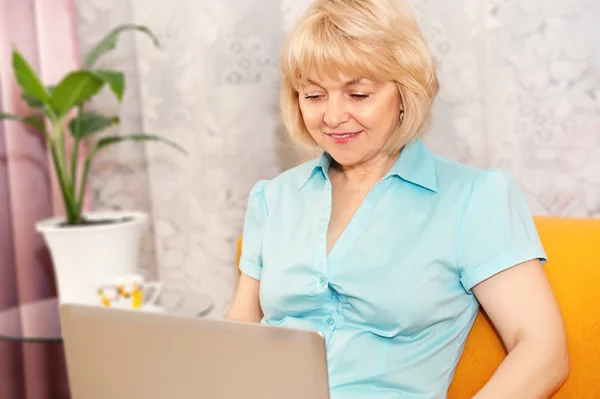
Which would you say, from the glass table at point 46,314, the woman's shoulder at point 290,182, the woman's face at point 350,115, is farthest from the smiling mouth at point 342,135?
the glass table at point 46,314

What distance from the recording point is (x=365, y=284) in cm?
116

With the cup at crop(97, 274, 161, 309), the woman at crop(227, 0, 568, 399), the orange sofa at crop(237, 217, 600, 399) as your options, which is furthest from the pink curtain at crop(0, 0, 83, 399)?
the orange sofa at crop(237, 217, 600, 399)

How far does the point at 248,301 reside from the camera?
1363mm

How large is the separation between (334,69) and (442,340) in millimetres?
442

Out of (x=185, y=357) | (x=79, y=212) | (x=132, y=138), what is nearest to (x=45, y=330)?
(x=79, y=212)

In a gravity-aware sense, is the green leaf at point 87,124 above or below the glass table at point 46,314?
above

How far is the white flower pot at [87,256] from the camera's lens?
1.86 m

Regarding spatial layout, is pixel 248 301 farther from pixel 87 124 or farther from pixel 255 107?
pixel 87 124

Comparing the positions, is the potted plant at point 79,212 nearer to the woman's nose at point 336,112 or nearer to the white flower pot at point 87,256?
the white flower pot at point 87,256

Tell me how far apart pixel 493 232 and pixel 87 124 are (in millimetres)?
1186

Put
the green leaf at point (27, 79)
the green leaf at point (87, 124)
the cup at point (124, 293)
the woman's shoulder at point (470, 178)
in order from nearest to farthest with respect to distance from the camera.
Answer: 1. the woman's shoulder at point (470, 178)
2. the cup at point (124, 293)
3. the green leaf at point (27, 79)
4. the green leaf at point (87, 124)

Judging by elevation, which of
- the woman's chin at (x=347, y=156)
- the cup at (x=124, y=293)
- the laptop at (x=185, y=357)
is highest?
the woman's chin at (x=347, y=156)

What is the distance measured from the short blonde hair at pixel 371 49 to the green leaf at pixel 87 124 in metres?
0.86

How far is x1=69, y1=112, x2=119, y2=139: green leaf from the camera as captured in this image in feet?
6.35
